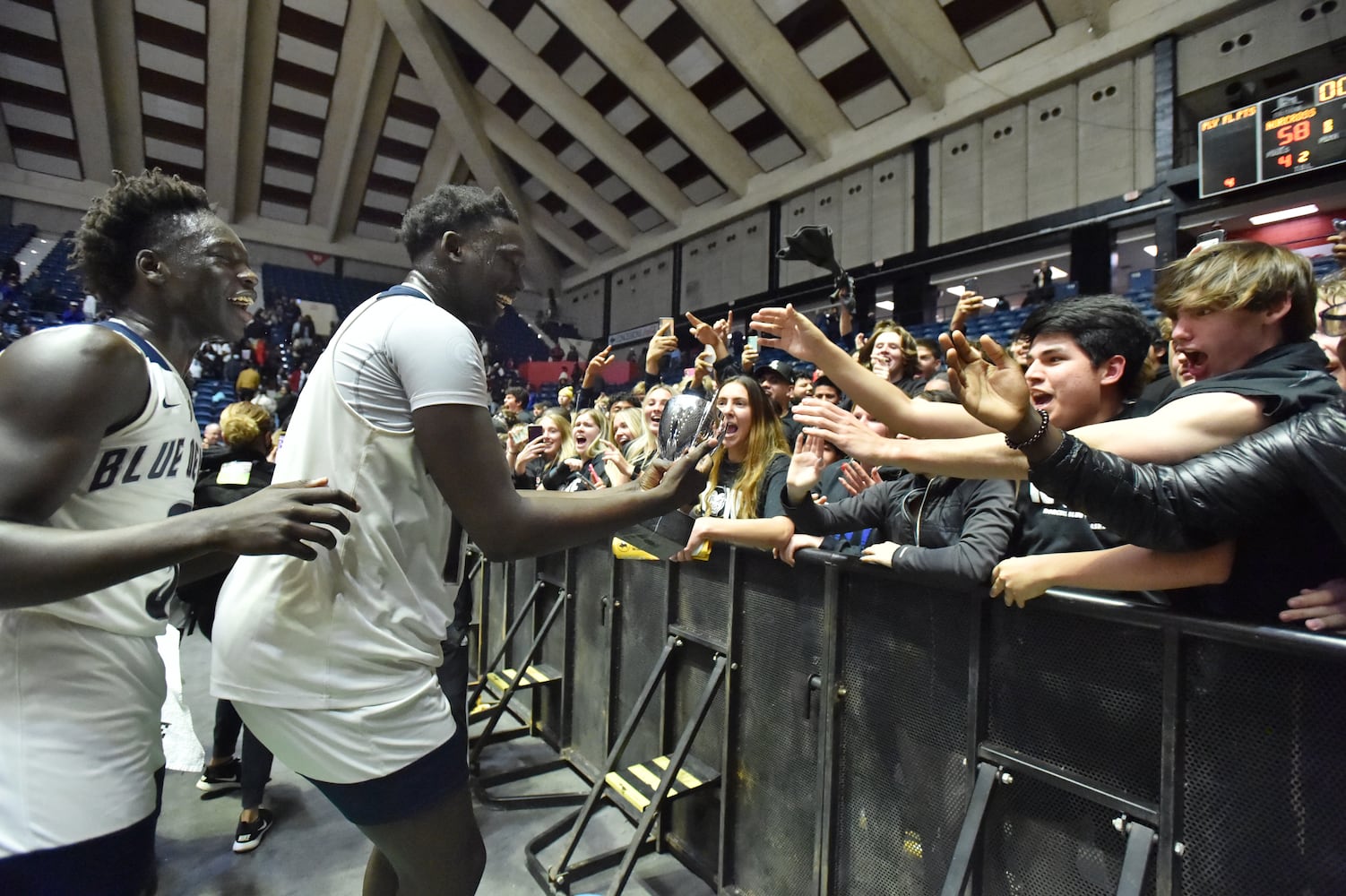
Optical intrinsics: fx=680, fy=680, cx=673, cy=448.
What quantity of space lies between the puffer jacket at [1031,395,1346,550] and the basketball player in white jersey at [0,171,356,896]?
1.26 meters

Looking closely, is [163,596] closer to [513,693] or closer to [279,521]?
[279,521]

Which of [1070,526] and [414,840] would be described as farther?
[1070,526]

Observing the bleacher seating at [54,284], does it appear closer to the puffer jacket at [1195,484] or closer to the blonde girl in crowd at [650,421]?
the blonde girl in crowd at [650,421]

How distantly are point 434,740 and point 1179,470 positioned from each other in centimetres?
151

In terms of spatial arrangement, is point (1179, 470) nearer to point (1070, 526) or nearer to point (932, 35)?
point (1070, 526)

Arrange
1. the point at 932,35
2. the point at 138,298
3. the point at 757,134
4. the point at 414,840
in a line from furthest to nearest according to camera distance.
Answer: the point at 757,134
the point at 932,35
the point at 138,298
the point at 414,840

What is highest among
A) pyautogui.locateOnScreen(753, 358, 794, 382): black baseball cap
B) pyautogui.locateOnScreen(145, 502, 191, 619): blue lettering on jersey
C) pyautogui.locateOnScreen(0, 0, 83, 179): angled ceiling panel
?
pyautogui.locateOnScreen(0, 0, 83, 179): angled ceiling panel

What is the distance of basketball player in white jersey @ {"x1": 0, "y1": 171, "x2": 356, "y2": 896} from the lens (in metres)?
1.05

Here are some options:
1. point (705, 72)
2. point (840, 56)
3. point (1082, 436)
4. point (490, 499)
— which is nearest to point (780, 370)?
point (1082, 436)

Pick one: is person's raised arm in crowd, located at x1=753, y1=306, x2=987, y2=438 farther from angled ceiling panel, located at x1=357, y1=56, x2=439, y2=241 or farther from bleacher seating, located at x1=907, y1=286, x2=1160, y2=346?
angled ceiling panel, located at x1=357, y1=56, x2=439, y2=241

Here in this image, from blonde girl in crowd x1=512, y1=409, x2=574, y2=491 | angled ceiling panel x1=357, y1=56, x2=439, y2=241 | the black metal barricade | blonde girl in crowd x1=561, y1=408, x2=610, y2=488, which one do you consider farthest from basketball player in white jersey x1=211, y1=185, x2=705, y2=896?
angled ceiling panel x1=357, y1=56, x2=439, y2=241

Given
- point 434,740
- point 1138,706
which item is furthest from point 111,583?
point 1138,706

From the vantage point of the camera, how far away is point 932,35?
31.6 feet

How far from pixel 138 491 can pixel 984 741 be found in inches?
77.3
